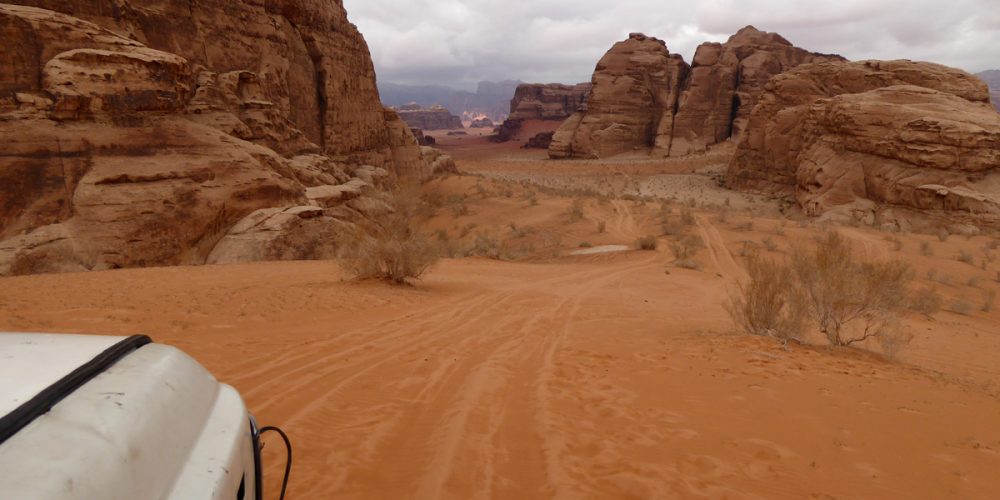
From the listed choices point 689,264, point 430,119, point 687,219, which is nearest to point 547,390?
point 689,264

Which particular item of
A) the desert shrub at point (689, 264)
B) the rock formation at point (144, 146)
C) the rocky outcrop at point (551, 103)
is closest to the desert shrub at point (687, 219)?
the desert shrub at point (689, 264)

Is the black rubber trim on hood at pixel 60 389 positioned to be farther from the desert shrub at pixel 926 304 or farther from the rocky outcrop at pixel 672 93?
the rocky outcrop at pixel 672 93

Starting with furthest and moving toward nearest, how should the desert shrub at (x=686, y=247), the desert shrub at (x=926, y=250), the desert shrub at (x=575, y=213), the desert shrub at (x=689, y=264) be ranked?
the desert shrub at (x=575, y=213), the desert shrub at (x=686, y=247), the desert shrub at (x=926, y=250), the desert shrub at (x=689, y=264)

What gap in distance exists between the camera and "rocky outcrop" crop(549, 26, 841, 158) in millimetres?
43750

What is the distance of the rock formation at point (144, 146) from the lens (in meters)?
9.30

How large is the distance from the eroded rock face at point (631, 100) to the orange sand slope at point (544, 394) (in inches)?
1495

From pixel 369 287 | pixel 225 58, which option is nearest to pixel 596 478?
pixel 369 287

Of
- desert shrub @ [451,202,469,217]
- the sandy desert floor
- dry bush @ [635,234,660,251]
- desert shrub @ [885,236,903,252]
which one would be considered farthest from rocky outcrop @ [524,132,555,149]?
the sandy desert floor

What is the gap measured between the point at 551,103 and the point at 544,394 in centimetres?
7401

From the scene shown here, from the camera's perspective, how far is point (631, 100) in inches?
1759

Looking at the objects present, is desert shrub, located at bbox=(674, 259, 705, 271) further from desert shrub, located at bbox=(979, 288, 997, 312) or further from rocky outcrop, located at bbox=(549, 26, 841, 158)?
rocky outcrop, located at bbox=(549, 26, 841, 158)

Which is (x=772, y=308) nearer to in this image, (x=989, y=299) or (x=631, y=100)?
(x=989, y=299)

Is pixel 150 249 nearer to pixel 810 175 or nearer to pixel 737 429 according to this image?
pixel 737 429

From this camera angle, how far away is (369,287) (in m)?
8.84
